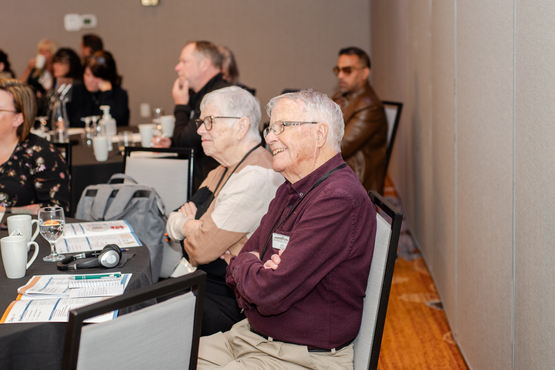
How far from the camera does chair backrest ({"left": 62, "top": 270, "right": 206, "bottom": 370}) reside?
1.04m

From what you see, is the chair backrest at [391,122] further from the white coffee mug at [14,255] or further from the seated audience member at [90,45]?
the seated audience member at [90,45]

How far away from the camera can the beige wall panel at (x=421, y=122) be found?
3.44 m

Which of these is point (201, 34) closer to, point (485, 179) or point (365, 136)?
point (365, 136)

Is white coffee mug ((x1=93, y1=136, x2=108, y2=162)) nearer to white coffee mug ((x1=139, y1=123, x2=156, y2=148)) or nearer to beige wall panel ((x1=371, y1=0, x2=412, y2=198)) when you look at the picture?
white coffee mug ((x1=139, y1=123, x2=156, y2=148))

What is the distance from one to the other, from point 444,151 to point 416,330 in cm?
99

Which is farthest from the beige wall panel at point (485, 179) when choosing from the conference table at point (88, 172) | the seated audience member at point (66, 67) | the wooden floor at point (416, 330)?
the seated audience member at point (66, 67)

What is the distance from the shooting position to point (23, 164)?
2768 millimetres

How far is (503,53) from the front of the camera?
177 centimetres

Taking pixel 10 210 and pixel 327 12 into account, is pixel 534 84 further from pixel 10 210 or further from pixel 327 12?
pixel 327 12

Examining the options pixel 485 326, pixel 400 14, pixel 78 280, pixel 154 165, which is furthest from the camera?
pixel 400 14

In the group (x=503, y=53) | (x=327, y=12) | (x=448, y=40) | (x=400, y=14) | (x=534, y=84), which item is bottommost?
(x=534, y=84)

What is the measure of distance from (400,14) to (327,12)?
10.7 feet

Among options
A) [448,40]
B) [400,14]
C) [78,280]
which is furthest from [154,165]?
[400,14]

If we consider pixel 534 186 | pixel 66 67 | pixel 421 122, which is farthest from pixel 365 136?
pixel 66 67
